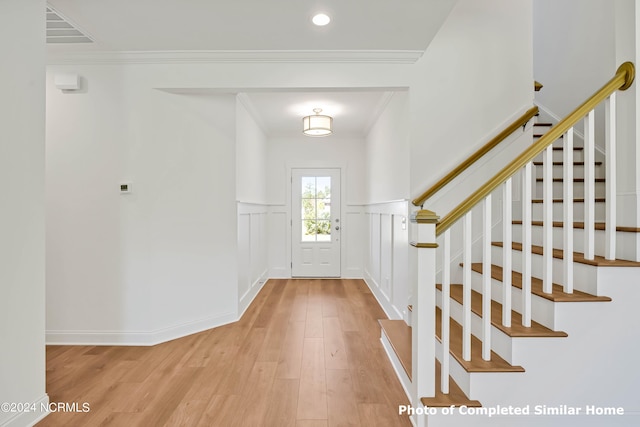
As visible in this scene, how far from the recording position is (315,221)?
573 centimetres

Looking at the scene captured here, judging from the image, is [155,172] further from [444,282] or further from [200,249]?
[444,282]

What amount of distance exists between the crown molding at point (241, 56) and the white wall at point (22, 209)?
3.04ft

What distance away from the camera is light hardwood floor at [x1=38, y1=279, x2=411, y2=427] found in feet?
6.19

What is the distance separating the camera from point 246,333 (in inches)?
123

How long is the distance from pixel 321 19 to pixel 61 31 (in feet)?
6.36

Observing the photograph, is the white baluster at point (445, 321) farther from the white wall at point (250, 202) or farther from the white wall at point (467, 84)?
the white wall at point (250, 202)

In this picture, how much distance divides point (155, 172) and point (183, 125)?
0.51 m

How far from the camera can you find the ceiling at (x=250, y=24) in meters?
2.17

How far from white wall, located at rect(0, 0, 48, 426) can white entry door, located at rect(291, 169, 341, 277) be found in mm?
3957

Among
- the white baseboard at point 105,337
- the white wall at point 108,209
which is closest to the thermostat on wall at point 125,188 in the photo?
the white wall at point 108,209

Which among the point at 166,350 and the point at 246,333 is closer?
the point at 166,350

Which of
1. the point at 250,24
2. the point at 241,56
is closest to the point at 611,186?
the point at 250,24

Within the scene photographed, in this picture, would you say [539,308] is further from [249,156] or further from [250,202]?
[249,156]

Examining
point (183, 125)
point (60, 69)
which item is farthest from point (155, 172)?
point (60, 69)
